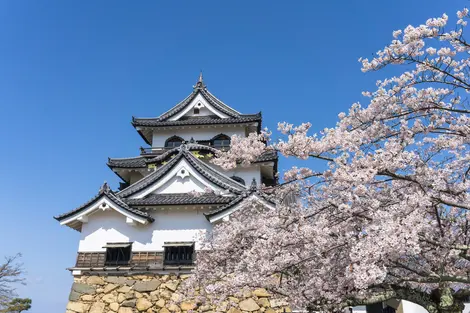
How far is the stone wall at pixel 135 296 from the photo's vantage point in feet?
38.0

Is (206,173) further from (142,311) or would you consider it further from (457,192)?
(457,192)

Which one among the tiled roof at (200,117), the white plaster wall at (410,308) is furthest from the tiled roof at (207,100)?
the white plaster wall at (410,308)

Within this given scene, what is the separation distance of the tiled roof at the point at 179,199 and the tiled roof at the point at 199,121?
558 centimetres

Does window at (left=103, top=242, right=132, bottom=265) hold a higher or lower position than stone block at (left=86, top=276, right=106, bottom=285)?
higher

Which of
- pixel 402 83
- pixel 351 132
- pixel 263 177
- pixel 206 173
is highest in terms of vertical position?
pixel 263 177

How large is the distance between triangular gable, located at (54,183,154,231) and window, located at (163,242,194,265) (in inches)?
42.0

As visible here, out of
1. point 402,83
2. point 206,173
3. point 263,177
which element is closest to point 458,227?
point 402,83

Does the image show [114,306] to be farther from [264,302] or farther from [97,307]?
[264,302]

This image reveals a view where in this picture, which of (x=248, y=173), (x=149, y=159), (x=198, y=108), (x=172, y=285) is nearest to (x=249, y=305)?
(x=172, y=285)

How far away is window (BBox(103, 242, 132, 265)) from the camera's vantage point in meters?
12.4

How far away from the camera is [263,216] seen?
7.48m

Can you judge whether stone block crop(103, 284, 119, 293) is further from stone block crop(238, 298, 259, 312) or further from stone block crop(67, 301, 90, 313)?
stone block crop(238, 298, 259, 312)

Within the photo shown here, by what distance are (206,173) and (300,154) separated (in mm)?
8050

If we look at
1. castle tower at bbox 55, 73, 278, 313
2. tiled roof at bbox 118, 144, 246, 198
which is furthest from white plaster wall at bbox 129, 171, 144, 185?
castle tower at bbox 55, 73, 278, 313
